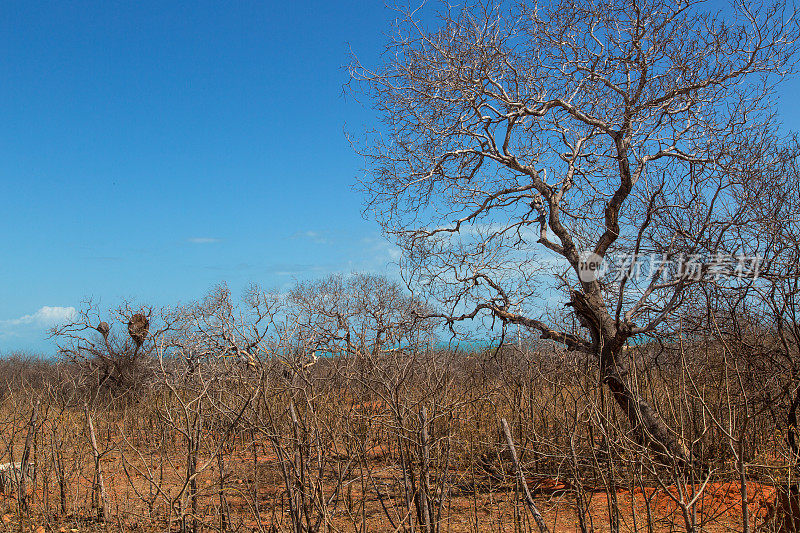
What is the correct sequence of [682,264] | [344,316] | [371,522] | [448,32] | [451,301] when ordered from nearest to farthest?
[371,522], [682,264], [448,32], [451,301], [344,316]

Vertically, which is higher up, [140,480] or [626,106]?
[626,106]

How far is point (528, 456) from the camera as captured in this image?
8.98 metres

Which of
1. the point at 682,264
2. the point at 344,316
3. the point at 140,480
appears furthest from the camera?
A: the point at 344,316

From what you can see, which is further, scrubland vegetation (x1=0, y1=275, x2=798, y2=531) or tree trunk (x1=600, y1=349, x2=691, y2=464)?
tree trunk (x1=600, y1=349, x2=691, y2=464)

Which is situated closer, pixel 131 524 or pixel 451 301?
pixel 131 524

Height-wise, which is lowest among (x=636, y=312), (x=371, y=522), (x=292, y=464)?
(x=371, y=522)

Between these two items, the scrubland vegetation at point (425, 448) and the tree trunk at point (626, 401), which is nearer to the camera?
the scrubland vegetation at point (425, 448)

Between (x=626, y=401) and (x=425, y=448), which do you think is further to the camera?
(x=626, y=401)

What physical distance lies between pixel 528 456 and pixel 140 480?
694cm

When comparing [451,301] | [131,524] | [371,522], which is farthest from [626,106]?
[131,524]

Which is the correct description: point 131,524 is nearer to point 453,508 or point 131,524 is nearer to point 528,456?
point 453,508

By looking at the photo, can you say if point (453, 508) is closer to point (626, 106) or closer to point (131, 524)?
point (131, 524)

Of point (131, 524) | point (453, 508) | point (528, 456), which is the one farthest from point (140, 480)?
point (528, 456)

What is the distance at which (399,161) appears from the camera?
31.3ft
